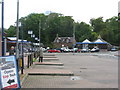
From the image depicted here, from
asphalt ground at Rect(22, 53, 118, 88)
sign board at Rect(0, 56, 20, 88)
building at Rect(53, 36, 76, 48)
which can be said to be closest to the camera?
sign board at Rect(0, 56, 20, 88)

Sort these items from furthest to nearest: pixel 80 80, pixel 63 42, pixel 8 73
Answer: pixel 63 42 → pixel 80 80 → pixel 8 73

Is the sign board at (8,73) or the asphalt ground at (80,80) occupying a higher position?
the sign board at (8,73)

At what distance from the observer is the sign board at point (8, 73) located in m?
7.56

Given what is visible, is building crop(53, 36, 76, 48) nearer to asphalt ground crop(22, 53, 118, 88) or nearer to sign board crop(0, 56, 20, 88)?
asphalt ground crop(22, 53, 118, 88)

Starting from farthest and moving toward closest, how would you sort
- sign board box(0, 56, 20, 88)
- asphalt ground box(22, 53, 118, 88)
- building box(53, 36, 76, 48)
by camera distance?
building box(53, 36, 76, 48) → asphalt ground box(22, 53, 118, 88) → sign board box(0, 56, 20, 88)

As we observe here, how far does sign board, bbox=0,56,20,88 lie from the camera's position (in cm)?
756

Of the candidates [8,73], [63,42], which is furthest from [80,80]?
[63,42]

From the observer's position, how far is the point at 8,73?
25.4ft

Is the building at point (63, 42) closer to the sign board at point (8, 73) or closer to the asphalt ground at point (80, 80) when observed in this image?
the asphalt ground at point (80, 80)

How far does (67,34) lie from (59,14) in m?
14.6

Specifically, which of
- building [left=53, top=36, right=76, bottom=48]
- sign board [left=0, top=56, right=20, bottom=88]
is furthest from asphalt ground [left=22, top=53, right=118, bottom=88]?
building [left=53, top=36, right=76, bottom=48]

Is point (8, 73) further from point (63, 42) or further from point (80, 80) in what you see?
point (63, 42)

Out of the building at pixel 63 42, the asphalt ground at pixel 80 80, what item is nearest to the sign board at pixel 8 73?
the asphalt ground at pixel 80 80

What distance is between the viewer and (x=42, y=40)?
3971 inches
